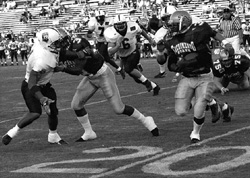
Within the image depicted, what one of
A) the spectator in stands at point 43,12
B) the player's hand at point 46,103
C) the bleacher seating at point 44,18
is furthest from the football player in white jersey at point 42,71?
the spectator in stands at point 43,12

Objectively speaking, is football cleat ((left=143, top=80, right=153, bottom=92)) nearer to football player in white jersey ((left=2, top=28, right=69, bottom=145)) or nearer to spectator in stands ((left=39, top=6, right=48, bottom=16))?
football player in white jersey ((left=2, top=28, right=69, bottom=145))

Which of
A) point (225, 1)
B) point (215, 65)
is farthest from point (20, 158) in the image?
→ point (225, 1)

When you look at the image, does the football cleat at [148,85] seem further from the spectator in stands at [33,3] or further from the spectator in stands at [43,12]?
the spectator in stands at [33,3]

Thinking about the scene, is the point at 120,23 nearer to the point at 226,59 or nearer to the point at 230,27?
the point at 226,59

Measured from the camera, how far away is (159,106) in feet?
34.5

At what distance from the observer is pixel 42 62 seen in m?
7.14

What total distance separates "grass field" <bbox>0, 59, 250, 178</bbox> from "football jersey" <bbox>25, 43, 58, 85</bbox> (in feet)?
2.80

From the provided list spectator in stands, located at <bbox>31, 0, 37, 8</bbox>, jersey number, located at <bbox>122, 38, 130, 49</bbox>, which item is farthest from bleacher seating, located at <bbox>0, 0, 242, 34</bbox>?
jersey number, located at <bbox>122, 38, 130, 49</bbox>

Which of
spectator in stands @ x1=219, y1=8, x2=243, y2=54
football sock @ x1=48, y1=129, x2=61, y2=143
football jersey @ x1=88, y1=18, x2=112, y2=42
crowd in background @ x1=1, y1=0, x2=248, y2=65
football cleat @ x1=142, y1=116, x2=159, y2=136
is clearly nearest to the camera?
football cleat @ x1=142, y1=116, x2=159, y2=136

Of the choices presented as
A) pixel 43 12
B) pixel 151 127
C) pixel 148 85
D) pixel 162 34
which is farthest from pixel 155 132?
pixel 43 12

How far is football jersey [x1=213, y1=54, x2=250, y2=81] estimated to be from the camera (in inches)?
436

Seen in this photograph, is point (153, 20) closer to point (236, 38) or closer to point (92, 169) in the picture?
point (236, 38)

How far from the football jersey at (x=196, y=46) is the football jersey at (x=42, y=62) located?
4.62ft

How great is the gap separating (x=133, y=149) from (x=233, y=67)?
4.85 m
